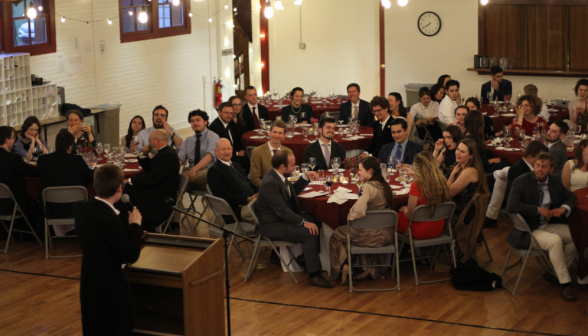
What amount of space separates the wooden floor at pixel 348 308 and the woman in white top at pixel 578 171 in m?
0.87

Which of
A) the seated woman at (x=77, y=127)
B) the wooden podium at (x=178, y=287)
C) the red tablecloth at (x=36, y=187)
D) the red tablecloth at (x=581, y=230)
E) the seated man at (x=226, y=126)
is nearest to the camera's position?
the wooden podium at (x=178, y=287)

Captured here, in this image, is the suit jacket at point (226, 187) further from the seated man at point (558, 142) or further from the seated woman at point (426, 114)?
the seated woman at point (426, 114)

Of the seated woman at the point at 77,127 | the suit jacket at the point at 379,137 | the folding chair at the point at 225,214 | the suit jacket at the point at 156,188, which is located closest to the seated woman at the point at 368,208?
the folding chair at the point at 225,214

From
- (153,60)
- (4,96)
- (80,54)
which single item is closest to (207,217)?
(4,96)

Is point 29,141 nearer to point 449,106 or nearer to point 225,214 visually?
point 225,214

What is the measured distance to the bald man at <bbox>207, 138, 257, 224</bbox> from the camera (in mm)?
6742

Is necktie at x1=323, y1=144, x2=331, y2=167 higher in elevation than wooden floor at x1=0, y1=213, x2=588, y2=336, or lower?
higher

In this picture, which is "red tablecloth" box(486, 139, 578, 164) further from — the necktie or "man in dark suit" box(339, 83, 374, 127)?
"man in dark suit" box(339, 83, 374, 127)

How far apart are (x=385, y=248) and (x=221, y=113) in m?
3.99

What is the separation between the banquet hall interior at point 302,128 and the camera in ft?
18.1

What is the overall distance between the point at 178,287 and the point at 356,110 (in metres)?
6.87

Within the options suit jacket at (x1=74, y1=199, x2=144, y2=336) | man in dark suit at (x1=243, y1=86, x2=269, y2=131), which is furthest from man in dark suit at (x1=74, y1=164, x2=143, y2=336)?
man in dark suit at (x1=243, y1=86, x2=269, y2=131)

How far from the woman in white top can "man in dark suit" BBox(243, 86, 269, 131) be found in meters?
5.02

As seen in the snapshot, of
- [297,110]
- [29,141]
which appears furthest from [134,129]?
[297,110]
